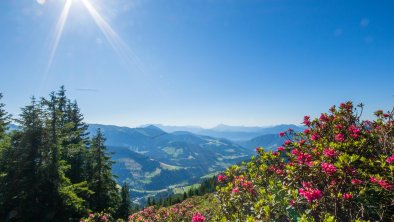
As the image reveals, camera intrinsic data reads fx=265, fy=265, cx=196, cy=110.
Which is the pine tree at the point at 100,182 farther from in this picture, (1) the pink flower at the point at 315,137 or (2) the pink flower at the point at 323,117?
(1) the pink flower at the point at 315,137

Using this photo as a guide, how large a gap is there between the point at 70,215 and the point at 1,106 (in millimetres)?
15990

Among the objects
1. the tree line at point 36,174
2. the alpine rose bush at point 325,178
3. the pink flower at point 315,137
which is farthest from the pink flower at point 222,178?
the tree line at point 36,174

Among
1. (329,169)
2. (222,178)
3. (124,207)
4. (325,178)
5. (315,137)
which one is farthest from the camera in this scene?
(124,207)

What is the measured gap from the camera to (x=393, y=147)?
20.0 feet

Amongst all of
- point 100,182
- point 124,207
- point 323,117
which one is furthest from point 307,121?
point 124,207

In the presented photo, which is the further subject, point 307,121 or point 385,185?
point 307,121

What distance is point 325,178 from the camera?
524 centimetres

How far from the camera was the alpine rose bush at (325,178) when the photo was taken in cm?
479

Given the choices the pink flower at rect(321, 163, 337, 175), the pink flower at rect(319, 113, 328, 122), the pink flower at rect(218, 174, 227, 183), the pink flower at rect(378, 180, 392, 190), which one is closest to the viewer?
the pink flower at rect(378, 180, 392, 190)

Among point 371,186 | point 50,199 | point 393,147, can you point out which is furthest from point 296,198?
point 50,199

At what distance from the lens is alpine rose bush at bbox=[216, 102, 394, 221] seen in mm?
4787

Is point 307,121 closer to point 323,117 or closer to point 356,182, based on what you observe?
point 323,117

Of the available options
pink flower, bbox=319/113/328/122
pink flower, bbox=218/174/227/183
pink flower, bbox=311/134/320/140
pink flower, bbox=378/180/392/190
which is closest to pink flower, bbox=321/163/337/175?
pink flower, bbox=378/180/392/190

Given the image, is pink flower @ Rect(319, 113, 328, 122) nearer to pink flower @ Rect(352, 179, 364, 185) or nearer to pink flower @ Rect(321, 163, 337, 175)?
pink flower @ Rect(352, 179, 364, 185)
